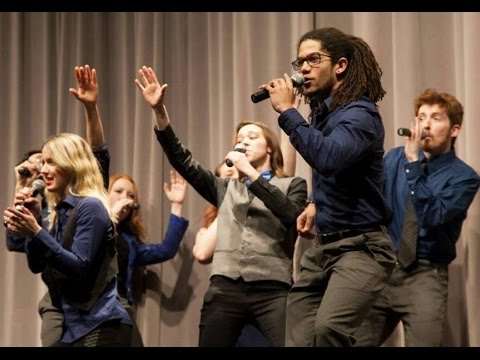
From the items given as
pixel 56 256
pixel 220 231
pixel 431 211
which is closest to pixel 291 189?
pixel 220 231

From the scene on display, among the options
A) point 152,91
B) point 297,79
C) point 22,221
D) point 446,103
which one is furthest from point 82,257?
point 446,103

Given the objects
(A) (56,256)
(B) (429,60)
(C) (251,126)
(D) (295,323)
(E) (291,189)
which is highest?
(B) (429,60)

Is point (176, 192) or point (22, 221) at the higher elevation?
point (176, 192)

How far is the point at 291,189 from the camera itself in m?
3.74

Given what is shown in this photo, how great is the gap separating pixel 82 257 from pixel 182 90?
7.29ft

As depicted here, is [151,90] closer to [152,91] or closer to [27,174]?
[152,91]

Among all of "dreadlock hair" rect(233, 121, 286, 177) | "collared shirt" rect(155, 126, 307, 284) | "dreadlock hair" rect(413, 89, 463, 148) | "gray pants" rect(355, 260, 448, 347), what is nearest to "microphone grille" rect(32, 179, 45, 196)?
"collared shirt" rect(155, 126, 307, 284)

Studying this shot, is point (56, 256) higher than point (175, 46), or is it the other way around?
point (175, 46)

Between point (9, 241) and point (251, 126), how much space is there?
1.38 metres

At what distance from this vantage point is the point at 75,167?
3289mm

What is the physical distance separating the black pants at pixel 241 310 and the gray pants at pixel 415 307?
0.41 metres

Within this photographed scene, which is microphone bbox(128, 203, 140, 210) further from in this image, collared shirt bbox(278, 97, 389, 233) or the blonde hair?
collared shirt bbox(278, 97, 389, 233)
